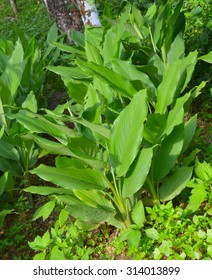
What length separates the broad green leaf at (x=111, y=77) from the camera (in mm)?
2760

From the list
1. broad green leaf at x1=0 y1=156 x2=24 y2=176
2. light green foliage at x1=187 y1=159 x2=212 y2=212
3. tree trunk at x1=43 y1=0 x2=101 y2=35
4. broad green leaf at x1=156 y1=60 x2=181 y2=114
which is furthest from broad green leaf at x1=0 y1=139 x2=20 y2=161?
tree trunk at x1=43 y1=0 x2=101 y2=35

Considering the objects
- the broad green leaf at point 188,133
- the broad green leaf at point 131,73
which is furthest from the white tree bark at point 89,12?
the broad green leaf at point 188,133

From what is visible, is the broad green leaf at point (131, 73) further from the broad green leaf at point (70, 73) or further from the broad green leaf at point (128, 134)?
the broad green leaf at point (128, 134)

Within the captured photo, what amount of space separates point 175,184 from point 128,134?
1.60ft

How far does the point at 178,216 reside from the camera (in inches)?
91.9

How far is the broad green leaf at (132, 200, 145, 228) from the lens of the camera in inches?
92.9

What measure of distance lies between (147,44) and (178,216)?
1946 millimetres

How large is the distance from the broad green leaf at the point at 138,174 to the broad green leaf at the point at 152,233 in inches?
9.0

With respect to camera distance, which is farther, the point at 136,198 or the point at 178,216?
the point at 136,198

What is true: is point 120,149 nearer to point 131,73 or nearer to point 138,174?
point 138,174

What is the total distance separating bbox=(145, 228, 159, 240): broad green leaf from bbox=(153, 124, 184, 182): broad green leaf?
0.35 m
